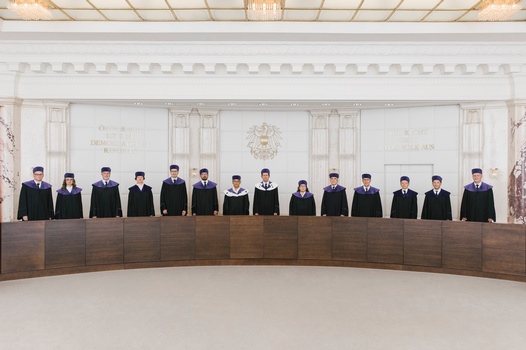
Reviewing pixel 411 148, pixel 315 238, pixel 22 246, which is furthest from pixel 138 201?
pixel 411 148

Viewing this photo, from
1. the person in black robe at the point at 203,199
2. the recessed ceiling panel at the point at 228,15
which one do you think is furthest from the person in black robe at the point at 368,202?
the recessed ceiling panel at the point at 228,15

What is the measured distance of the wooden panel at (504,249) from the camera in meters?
6.65

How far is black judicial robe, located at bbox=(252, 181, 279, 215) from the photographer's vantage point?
9078 millimetres

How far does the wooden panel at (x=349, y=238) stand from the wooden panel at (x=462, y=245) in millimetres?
1406

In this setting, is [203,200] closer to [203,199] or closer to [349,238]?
[203,199]

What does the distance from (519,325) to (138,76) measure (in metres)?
7.54

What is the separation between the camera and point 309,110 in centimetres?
980

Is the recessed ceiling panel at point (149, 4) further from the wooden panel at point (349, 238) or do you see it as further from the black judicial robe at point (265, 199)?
the wooden panel at point (349, 238)

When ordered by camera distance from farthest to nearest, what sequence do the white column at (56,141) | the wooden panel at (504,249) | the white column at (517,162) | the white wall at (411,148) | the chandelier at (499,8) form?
the white wall at (411,148) → the white column at (56,141) → the white column at (517,162) → the wooden panel at (504,249) → the chandelier at (499,8)

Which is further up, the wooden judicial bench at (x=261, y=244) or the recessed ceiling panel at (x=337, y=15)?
the recessed ceiling panel at (x=337, y=15)

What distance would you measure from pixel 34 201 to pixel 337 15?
22.1 feet

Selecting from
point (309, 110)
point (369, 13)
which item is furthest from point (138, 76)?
point (369, 13)

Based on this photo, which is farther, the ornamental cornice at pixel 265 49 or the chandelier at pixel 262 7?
the ornamental cornice at pixel 265 49

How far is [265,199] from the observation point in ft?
29.9
